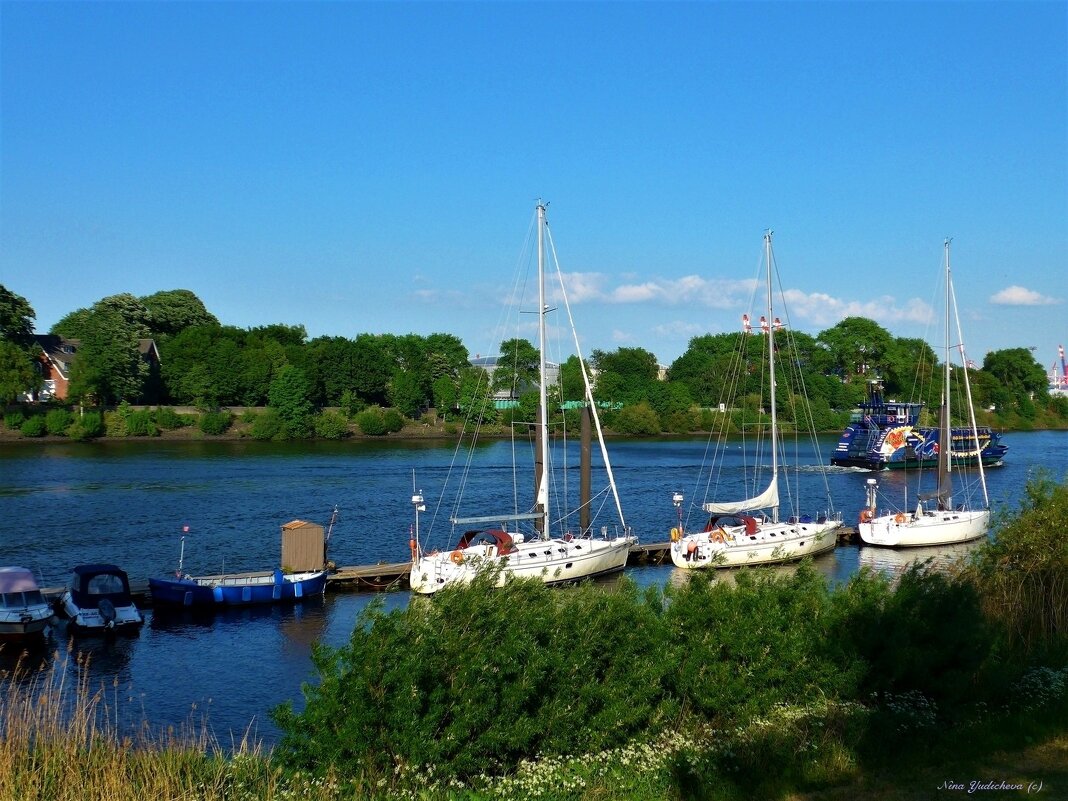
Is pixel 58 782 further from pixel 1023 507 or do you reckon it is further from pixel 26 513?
pixel 26 513

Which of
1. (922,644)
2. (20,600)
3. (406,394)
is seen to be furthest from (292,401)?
(922,644)

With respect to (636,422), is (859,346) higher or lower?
higher

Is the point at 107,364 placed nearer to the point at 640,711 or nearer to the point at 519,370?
the point at 519,370

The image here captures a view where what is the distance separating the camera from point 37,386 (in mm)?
108125

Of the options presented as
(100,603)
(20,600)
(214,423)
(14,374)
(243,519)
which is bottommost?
(100,603)

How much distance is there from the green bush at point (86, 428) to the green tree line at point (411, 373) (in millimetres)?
5289

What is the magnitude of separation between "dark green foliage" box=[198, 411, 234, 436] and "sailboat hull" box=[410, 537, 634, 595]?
274ft

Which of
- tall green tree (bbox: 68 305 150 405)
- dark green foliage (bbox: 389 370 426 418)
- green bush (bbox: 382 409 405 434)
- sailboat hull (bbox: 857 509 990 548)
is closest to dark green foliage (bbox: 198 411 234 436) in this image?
tall green tree (bbox: 68 305 150 405)

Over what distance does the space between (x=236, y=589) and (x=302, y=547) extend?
353 cm

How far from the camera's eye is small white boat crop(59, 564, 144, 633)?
33.1m

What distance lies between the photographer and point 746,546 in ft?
145

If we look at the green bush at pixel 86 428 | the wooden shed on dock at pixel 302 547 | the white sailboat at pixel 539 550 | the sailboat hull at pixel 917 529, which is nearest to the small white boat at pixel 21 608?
the wooden shed on dock at pixel 302 547

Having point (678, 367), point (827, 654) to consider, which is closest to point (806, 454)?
point (678, 367)

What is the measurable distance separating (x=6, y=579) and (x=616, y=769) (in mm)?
25082
